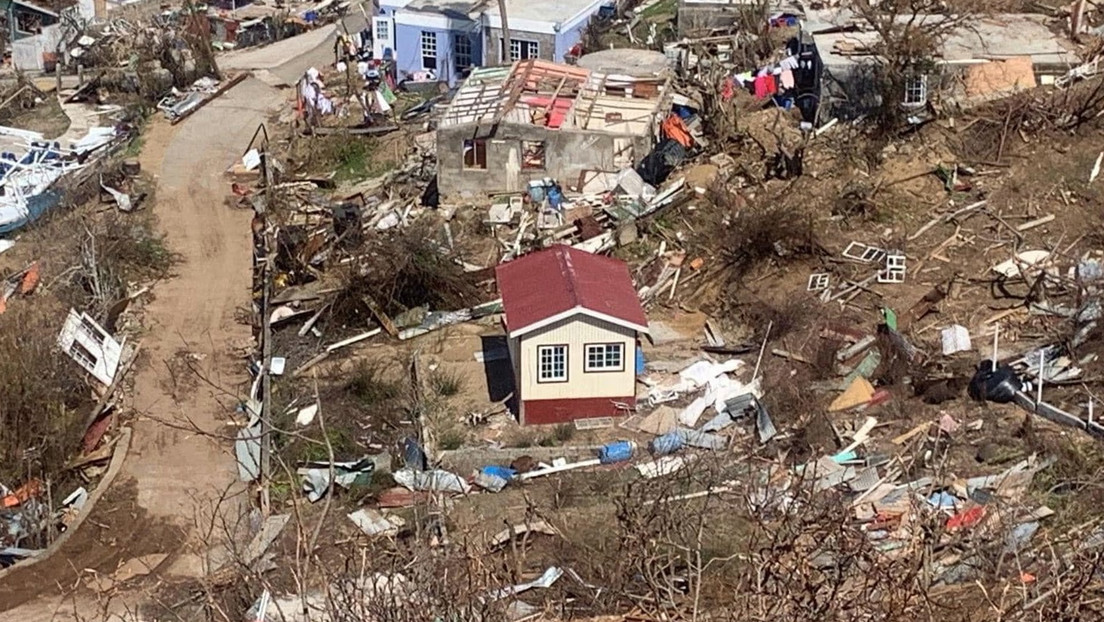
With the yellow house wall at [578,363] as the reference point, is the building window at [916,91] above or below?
above

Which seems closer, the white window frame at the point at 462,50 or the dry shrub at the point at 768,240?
the dry shrub at the point at 768,240

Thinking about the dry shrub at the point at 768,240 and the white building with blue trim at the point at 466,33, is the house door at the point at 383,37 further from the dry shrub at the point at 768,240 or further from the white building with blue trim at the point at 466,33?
the dry shrub at the point at 768,240

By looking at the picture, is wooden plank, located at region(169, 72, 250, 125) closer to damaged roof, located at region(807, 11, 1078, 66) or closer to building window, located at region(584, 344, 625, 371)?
damaged roof, located at region(807, 11, 1078, 66)

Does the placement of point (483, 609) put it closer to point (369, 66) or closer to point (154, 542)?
point (154, 542)

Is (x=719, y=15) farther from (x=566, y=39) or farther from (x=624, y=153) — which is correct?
(x=624, y=153)

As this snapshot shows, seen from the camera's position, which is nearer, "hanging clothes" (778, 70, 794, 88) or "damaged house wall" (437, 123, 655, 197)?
"damaged house wall" (437, 123, 655, 197)

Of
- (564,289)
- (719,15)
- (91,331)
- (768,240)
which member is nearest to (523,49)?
(719,15)

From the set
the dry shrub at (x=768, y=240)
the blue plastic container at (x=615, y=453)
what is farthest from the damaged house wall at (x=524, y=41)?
the blue plastic container at (x=615, y=453)

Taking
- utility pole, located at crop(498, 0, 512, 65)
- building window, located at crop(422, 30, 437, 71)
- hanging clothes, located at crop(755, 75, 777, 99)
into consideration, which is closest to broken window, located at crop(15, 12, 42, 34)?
building window, located at crop(422, 30, 437, 71)
